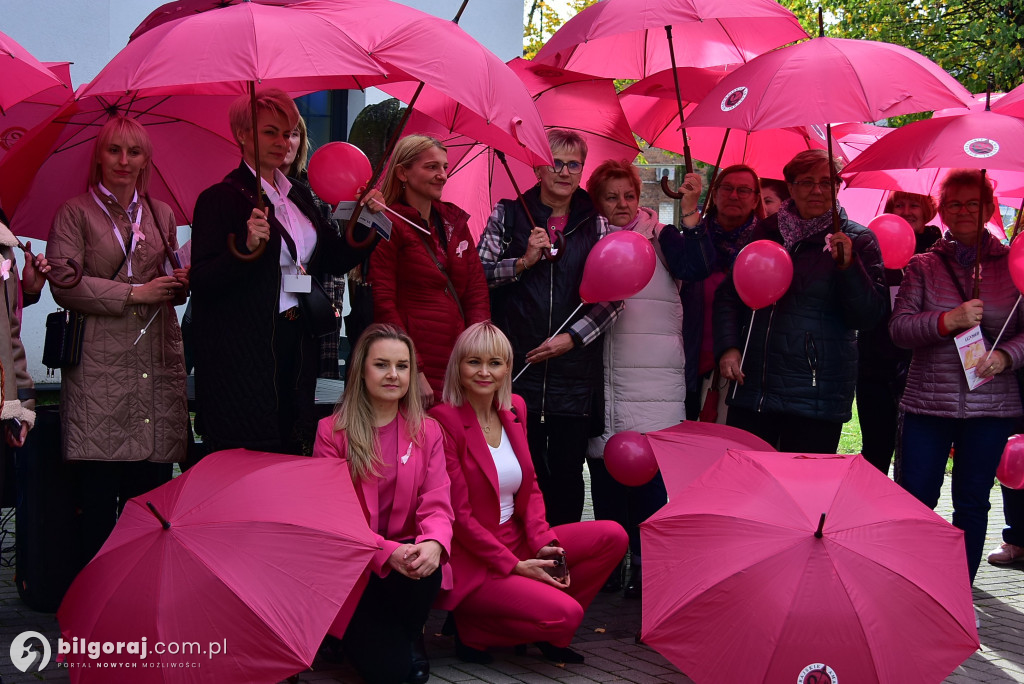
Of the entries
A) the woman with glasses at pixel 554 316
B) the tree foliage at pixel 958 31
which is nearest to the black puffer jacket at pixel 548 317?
the woman with glasses at pixel 554 316

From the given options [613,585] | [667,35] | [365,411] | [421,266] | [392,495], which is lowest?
[613,585]

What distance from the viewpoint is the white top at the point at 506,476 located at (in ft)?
15.7

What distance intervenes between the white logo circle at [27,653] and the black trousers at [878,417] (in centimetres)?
442

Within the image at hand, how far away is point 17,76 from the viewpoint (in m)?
4.43

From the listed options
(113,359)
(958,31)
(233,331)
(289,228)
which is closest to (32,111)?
(113,359)

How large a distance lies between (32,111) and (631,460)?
10.4 ft

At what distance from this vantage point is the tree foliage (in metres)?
12.9

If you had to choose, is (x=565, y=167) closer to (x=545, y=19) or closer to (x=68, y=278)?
(x=68, y=278)

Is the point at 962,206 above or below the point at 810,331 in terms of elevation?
above

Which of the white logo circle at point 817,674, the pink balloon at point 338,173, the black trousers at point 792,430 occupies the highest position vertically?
the pink balloon at point 338,173

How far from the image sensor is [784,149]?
701 centimetres

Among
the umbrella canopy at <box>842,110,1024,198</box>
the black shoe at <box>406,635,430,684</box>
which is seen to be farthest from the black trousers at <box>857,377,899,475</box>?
the black shoe at <box>406,635,430,684</box>

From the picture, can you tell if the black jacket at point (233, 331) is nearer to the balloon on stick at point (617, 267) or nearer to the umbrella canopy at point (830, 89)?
the balloon on stick at point (617, 267)

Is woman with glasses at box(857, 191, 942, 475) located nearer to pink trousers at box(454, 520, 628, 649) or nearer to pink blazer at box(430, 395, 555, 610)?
pink trousers at box(454, 520, 628, 649)
